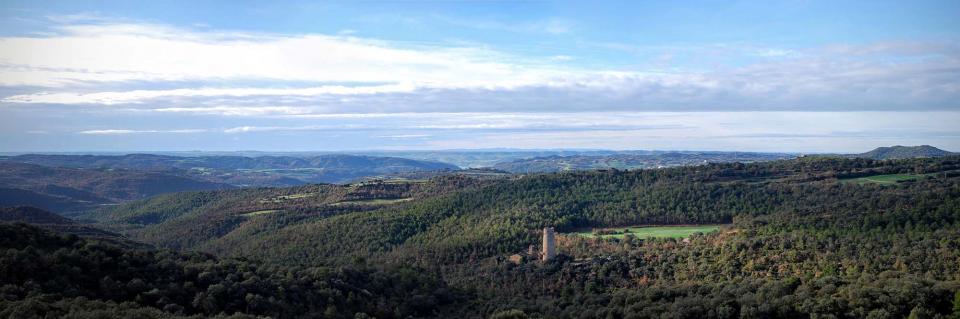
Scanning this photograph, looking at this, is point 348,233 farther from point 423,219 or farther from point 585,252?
point 585,252

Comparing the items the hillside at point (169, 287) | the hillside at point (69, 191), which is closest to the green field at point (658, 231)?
the hillside at point (169, 287)

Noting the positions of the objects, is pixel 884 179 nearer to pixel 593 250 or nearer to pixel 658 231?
pixel 658 231

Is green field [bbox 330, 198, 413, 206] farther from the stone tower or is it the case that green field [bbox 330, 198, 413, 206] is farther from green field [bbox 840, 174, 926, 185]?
green field [bbox 840, 174, 926, 185]

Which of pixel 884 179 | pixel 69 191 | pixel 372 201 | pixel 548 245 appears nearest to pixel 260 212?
pixel 372 201

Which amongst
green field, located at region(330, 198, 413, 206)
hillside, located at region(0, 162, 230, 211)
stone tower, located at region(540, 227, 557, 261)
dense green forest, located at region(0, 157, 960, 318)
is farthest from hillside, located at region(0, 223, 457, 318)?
hillside, located at region(0, 162, 230, 211)

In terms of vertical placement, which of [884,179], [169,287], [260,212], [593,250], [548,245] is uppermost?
[884,179]

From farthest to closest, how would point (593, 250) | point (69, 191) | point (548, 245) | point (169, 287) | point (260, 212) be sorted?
point (69, 191) → point (260, 212) → point (593, 250) → point (548, 245) → point (169, 287)

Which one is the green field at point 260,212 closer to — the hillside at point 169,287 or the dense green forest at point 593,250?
the dense green forest at point 593,250
